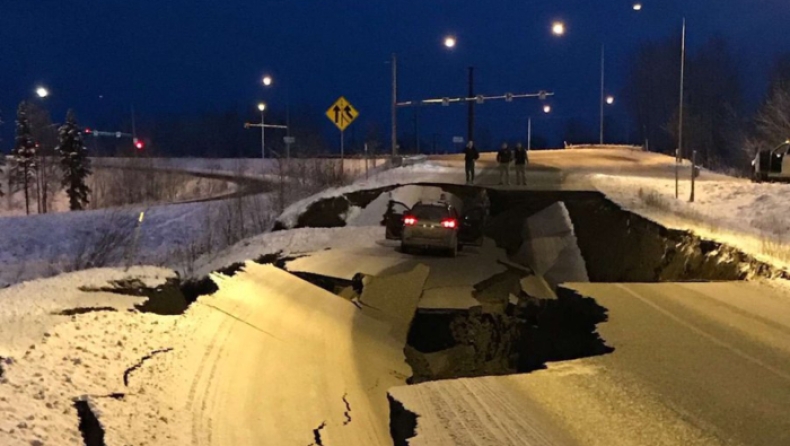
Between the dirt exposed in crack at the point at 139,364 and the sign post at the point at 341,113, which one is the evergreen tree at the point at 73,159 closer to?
the sign post at the point at 341,113

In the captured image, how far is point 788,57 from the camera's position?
9069 cm

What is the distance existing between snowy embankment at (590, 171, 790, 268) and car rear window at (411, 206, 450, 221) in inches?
216

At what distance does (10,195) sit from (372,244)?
81.5 meters

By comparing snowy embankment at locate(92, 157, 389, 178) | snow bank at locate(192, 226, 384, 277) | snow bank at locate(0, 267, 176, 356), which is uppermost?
snowy embankment at locate(92, 157, 389, 178)

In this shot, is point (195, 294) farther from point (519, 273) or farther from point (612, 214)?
point (612, 214)

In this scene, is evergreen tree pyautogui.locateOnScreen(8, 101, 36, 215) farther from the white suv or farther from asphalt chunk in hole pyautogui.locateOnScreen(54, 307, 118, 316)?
Answer: asphalt chunk in hole pyautogui.locateOnScreen(54, 307, 118, 316)

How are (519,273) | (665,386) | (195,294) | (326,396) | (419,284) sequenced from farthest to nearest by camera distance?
(519,273)
(419,284)
(195,294)
(326,396)
(665,386)

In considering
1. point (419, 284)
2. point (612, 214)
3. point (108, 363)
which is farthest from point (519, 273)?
point (108, 363)

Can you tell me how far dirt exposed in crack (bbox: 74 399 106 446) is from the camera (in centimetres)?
604

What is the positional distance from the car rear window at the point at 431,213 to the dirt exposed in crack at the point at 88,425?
1518 centimetres

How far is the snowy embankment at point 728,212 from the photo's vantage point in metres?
15.9

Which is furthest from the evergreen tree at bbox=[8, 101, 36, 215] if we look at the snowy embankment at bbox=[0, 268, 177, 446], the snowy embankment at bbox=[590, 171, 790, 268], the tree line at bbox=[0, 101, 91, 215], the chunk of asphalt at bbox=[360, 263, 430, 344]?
the snowy embankment at bbox=[0, 268, 177, 446]

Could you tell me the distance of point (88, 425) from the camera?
6.26 meters

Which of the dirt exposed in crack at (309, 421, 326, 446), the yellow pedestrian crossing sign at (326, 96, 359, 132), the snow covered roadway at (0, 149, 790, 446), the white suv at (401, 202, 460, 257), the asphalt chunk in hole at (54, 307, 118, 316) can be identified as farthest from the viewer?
the yellow pedestrian crossing sign at (326, 96, 359, 132)
